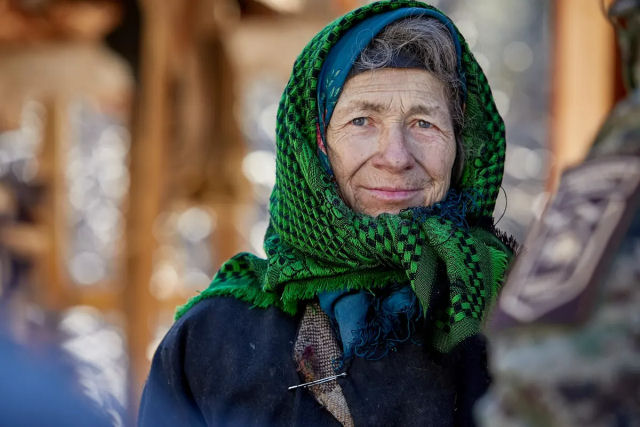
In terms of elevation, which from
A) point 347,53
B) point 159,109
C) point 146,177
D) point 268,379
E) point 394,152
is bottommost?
point 146,177

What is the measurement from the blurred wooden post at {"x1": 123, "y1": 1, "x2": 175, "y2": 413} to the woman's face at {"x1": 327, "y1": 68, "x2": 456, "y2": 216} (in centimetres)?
481

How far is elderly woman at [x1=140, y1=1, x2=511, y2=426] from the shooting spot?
6.48 feet

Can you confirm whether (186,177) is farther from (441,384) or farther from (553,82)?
(441,384)

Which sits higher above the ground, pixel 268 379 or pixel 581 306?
pixel 581 306

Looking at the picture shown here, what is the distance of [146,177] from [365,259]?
5.03 metres

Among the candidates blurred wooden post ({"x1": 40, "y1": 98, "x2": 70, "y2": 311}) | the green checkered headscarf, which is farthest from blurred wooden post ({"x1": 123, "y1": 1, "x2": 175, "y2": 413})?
the green checkered headscarf

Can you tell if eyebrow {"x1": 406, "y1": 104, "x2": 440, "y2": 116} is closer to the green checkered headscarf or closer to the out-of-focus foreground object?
the green checkered headscarf

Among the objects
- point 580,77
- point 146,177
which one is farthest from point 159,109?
point 580,77

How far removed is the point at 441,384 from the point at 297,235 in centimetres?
45

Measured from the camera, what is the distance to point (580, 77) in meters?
4.19

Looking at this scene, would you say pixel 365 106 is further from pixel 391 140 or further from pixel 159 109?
pixel 159 109

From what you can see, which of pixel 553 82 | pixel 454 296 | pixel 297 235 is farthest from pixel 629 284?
pixel 553 82

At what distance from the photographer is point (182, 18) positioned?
7.09 metres

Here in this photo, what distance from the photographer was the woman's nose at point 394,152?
209 centimetres
